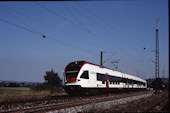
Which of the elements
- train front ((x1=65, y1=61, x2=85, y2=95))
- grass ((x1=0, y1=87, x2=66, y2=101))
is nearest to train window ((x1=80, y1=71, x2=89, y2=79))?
train front ((x1=65, y1=61, x2=85, y2=95))

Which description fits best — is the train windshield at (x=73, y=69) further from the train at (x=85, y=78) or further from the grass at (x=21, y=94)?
the grass at (x=21, y=94)

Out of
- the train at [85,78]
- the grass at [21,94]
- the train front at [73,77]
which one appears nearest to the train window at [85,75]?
the train at [85,78]

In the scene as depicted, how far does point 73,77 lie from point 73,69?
0.89 m

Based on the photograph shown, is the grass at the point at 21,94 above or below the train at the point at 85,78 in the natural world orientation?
below

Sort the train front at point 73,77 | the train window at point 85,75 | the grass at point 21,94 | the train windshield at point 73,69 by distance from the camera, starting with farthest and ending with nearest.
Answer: the grass at point 21,94 → the train window at point 85,75 → the train windshield at point 73,69 → the train front at point 73,77

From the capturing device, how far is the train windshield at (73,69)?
18984 mm

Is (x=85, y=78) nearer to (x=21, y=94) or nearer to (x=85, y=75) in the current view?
(x=85, y=75)

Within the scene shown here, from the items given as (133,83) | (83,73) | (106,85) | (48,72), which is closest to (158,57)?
(133,83)

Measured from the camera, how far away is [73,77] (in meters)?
18.8

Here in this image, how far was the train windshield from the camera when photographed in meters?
19.0

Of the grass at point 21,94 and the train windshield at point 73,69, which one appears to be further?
the grass at point 21,94

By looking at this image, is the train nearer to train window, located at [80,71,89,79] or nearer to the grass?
train window, located at [80,71,89,79]

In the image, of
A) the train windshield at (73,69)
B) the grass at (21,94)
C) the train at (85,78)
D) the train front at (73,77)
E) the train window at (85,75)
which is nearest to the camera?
the train front at (73,77)

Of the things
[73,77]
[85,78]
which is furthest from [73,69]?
[85,78]
